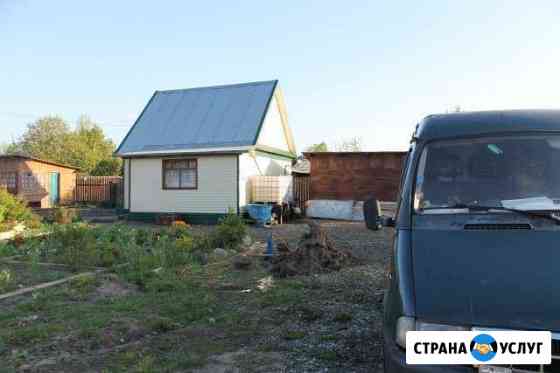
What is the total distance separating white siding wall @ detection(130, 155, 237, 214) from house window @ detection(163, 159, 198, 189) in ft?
0.71

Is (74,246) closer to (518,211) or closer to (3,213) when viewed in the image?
(3,213)

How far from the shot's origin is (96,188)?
27.9 m

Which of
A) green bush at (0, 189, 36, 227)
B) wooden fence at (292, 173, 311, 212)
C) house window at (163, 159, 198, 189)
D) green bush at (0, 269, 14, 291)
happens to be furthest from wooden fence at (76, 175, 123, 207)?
green bush at (0, 269, 14, 291)

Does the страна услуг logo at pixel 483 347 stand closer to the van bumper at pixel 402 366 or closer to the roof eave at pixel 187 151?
the van bumper at pixel 402 366

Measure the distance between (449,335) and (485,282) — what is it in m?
0.39

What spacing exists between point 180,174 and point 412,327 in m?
16.9

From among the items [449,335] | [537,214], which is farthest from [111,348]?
[537,214]

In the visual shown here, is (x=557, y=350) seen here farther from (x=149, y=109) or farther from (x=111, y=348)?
(x=149, y=109)

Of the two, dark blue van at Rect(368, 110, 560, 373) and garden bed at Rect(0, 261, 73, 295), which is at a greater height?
A: dark blue van at Rect(368, 110, 560, 373)

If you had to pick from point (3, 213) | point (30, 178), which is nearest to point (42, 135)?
point (30, 178)

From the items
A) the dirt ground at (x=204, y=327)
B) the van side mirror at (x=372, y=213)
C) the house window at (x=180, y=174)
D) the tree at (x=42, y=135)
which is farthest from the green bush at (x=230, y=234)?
the tree at (x=42, y=135)

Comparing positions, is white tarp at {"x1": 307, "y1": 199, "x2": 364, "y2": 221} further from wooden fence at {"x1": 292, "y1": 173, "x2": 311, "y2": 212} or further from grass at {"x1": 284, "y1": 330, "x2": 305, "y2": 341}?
grass at {"x1": 284, "y1": 330, "x2": 305, "y2": 341}

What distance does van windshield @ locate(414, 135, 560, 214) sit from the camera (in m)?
3.15

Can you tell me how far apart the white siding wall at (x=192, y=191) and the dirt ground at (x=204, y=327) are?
406 inches
